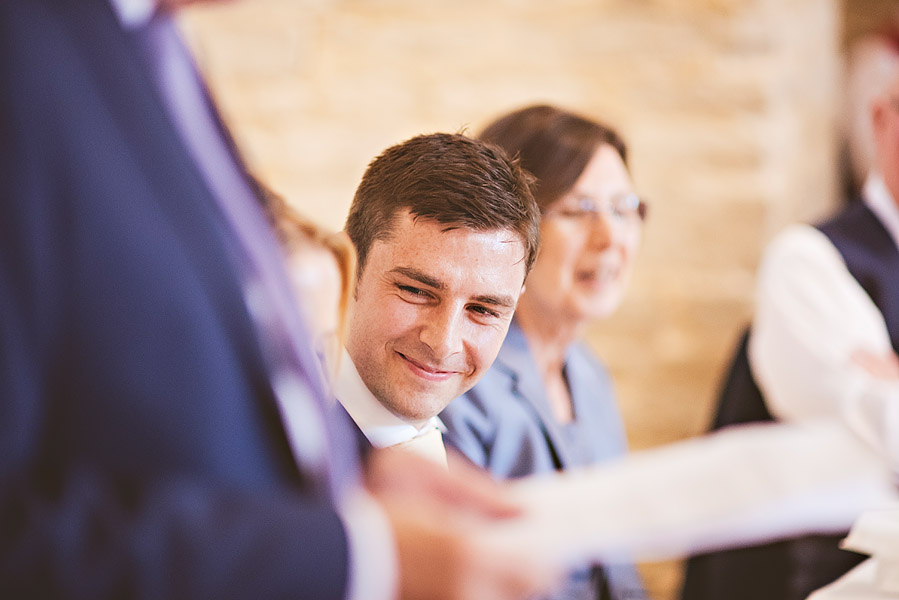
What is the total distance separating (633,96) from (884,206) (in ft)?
2.04

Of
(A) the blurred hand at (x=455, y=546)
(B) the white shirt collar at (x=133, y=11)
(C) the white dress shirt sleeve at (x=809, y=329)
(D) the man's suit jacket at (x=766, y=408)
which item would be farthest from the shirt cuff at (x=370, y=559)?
(C) the white dress shirt sleeve at (x=809, y=329)

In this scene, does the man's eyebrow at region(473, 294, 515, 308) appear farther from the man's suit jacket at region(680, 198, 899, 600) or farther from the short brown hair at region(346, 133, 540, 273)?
the man's suit jacket at region(680, 198, 899, 600)

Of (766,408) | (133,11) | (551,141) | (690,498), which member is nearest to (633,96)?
(766,408)

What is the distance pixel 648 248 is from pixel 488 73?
537mm

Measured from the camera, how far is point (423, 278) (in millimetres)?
445

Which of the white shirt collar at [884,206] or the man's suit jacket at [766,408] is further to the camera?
the white shirt collar at [884,206]

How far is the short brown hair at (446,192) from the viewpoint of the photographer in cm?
44

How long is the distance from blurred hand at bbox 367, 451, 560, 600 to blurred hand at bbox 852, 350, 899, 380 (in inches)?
34.6

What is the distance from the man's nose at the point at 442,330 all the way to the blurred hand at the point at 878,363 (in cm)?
85

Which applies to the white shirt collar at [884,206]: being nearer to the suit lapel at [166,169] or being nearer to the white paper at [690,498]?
the white paper at [690,498]

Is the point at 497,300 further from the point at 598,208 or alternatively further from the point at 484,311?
the point at 598,208

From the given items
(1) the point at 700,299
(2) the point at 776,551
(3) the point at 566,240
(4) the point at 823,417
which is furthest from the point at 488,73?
(3) the point at 566,240

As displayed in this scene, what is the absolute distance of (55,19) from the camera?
0.36m

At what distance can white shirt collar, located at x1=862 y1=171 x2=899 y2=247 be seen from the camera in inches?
54.4
